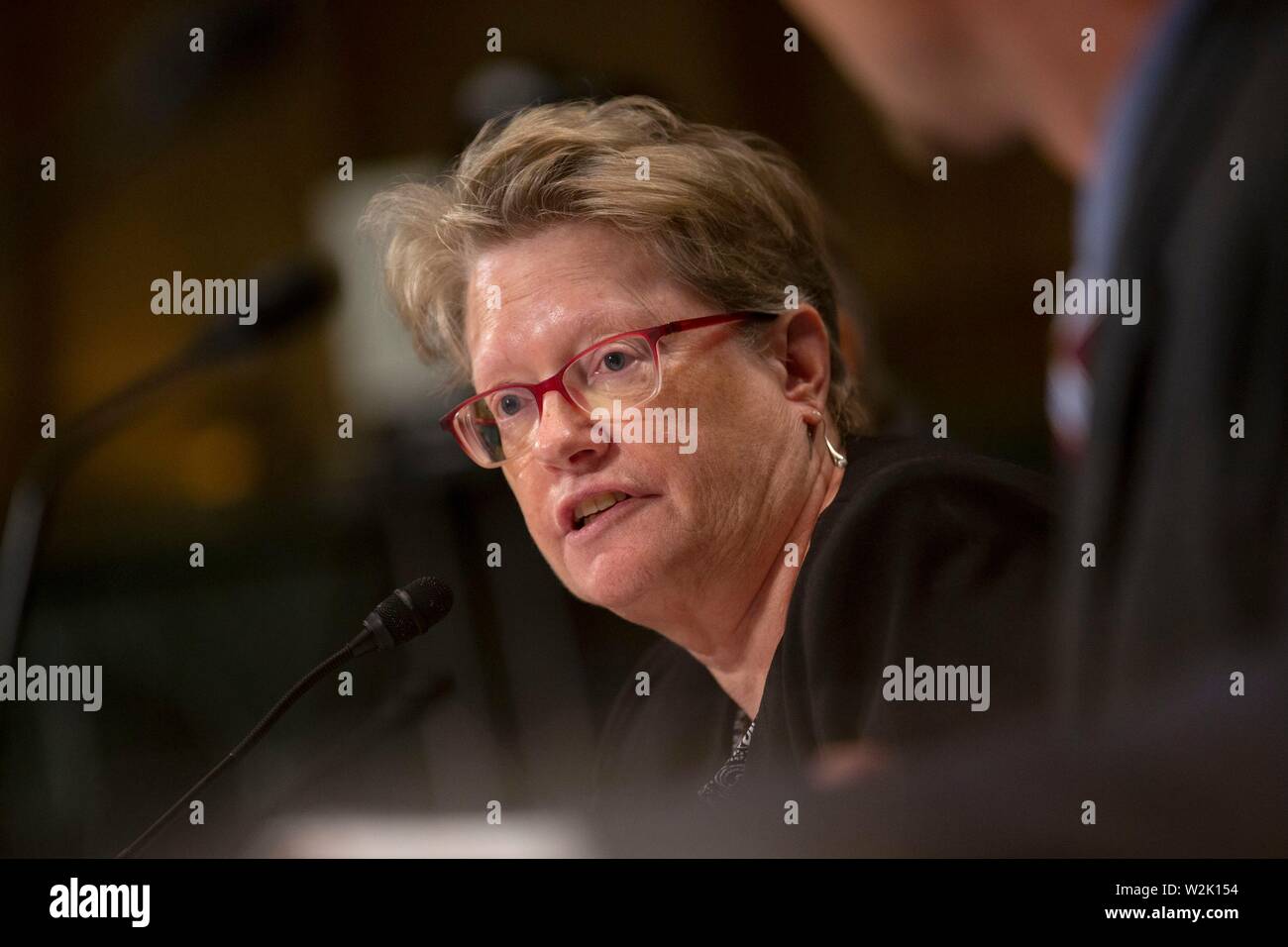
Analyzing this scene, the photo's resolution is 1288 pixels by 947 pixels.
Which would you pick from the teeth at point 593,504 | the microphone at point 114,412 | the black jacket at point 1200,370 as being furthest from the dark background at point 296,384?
the black jacket at point 1200,370

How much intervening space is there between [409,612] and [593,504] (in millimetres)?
316

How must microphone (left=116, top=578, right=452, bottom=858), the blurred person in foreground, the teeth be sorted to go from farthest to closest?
microphone (left=116, top=578, right=452, bottom=858)
the teeth
the blurred person in foreground

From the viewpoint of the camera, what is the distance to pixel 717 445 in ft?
5.25

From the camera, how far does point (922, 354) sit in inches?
65.5

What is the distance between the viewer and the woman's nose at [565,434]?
1.60 metres

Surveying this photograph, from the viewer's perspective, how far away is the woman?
5.14 feet

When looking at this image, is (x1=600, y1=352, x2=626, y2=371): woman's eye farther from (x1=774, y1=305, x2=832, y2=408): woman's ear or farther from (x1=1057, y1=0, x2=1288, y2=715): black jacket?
(x1=1057, y1=0, x2=1288, y2=715): black jacket

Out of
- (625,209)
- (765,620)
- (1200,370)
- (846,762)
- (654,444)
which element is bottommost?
(846,762)

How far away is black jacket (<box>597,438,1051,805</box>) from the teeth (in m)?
0.25

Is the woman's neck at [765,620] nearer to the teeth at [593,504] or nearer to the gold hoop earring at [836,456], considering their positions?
the gold hoop earring at [836,456]

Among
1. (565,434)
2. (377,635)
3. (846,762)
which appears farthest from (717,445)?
(377,635)

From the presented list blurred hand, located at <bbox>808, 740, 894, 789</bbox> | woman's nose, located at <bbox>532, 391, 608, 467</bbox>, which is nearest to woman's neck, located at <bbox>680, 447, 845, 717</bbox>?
blurred hand, located at <bbox>808, 740, 894, 789</bbox>

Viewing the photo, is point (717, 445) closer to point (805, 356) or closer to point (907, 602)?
point (805, 356)
